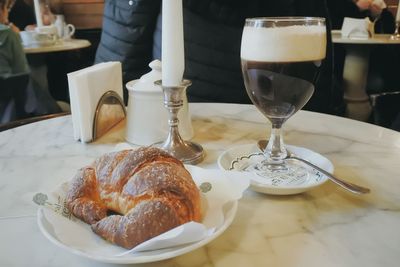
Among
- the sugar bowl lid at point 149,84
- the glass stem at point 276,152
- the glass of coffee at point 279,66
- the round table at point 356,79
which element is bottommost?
the round table at point 356,79

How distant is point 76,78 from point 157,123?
0.18m

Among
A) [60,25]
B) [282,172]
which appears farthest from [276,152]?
[60,25]

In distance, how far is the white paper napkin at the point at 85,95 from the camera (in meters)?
0.78

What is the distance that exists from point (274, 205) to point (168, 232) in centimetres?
20

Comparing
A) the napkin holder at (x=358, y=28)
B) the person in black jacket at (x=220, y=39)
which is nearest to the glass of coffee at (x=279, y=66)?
the person in black jacket at (x=220, y=39)

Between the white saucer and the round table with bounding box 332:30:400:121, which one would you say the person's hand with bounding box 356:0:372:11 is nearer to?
the round table with bounding box 332:30:400:121

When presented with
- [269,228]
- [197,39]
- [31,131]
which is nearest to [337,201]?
[269,228]

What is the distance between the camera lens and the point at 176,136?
0.75 meters

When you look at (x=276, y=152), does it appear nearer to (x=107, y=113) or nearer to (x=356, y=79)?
(x=107, y=113)

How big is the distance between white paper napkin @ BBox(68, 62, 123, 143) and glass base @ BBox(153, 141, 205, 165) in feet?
0.54

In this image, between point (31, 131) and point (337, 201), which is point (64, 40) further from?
point (337, 201)

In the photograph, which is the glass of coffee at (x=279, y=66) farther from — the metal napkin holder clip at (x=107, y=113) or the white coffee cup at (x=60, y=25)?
the white coffee cup at (x=60, y=25)

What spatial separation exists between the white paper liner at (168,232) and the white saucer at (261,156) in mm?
58

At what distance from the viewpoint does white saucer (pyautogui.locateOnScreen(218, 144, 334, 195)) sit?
21.8 inches
